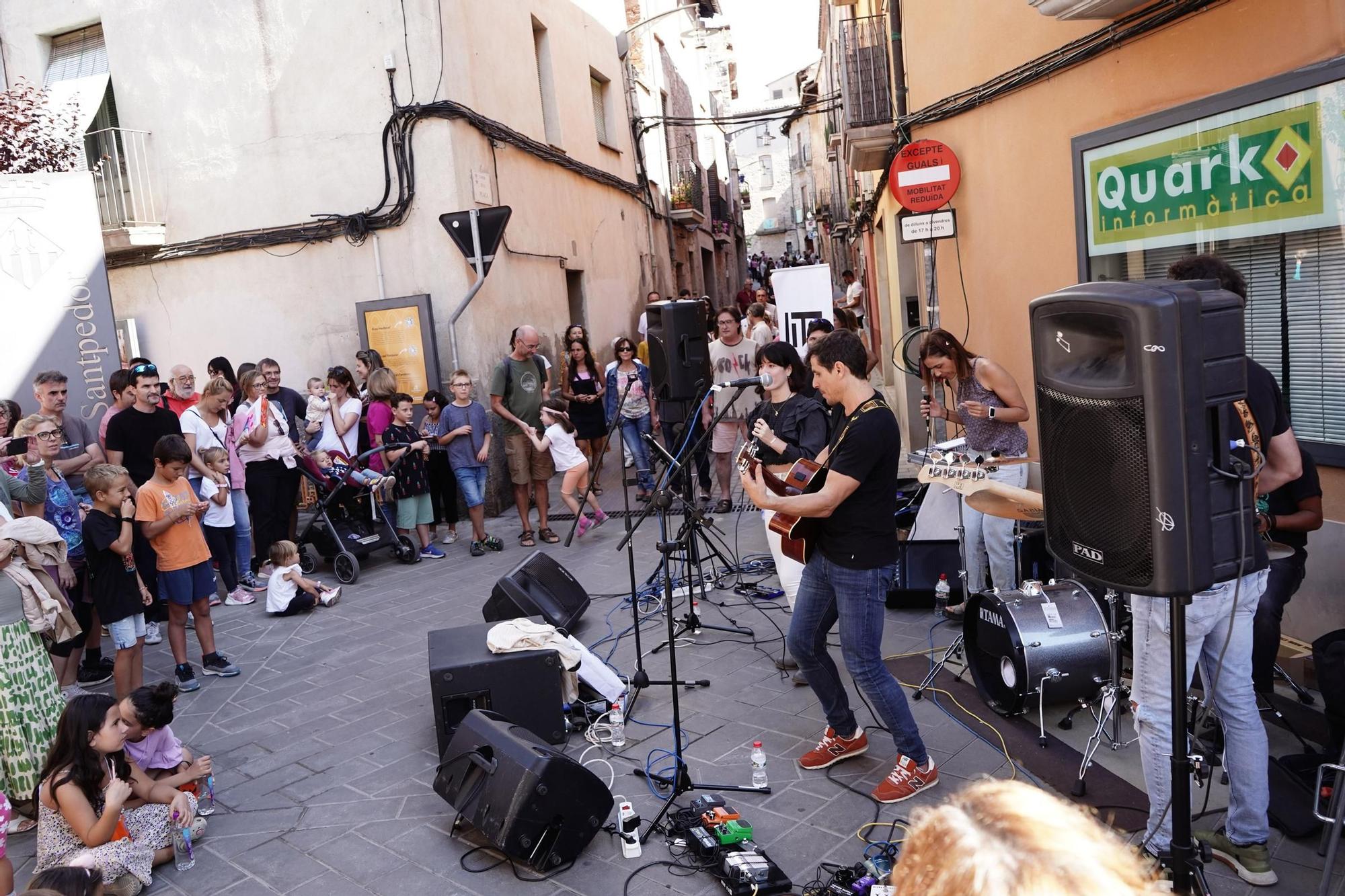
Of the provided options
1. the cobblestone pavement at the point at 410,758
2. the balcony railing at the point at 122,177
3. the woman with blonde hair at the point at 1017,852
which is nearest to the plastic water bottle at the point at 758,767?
the cobblestone pavement at the point at 410,758

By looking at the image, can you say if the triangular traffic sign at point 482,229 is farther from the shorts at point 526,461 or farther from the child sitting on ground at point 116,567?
the child sitting on ground at point 116,567

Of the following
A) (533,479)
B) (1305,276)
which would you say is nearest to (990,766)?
(1305,276)

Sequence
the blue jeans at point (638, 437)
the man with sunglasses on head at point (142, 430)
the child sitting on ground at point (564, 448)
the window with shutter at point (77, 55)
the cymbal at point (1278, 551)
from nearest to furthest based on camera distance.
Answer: the cymbal at point (1278, 551) < the man with sunglasses on head at point (142, 430) < the child sitting on ground at point (564, 448) < the blue jeans at point (638, 437) < the window with shutter at point (77, 55)

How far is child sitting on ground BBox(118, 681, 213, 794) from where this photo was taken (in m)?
4.13

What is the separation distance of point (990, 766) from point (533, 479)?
19.5 feet

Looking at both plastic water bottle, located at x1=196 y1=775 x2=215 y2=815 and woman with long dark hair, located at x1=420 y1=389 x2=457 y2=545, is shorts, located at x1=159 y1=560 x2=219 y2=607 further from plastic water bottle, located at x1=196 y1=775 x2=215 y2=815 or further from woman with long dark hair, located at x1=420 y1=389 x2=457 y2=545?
woman with long dark hair, located at x1=420 y1=389 x2=457 y2=545

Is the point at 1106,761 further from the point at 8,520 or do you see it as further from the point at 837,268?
the point at 837,268

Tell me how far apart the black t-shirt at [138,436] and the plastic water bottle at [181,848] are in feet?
12.5

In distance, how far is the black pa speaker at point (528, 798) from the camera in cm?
367

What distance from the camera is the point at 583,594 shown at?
22.1 feet

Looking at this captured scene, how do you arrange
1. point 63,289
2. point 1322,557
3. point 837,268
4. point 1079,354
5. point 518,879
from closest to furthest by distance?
point 1079,354 → point 518,879 → point 1322,557 → point 63,289 → point 837,268

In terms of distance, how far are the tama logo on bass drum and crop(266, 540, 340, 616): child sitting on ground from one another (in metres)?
6.17

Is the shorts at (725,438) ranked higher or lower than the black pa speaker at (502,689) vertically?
higher

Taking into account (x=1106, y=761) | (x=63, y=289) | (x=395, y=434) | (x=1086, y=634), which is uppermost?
(x=63, y=289)
